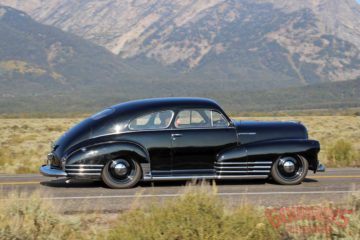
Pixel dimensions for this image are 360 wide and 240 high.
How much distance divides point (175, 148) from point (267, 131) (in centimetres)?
168

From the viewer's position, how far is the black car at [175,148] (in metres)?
11.3

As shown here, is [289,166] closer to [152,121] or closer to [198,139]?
[198,139]

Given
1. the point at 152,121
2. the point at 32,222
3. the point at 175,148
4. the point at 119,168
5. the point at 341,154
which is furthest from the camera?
the point at 341,154

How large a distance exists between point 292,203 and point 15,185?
518 centimetres

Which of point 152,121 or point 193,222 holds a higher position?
point 152,121

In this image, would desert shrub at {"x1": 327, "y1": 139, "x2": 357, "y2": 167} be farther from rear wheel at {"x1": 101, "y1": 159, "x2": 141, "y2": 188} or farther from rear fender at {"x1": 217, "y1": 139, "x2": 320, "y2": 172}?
rear wheel at {"x1": 101, "y1": 159, "x2": 141, "y2": 188}

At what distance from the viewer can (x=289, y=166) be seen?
1197cm

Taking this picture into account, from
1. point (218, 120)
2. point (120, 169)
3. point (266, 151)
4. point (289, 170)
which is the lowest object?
point (289, 170)

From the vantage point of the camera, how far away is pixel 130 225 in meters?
6.40

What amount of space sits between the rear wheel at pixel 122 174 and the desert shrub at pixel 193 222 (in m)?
4.42

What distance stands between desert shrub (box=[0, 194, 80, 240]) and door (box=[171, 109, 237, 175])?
4263 mm

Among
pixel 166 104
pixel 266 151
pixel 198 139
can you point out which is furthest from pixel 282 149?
pixel 166 104

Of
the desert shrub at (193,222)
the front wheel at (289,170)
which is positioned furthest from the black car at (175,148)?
the desert shrub at (193,222)

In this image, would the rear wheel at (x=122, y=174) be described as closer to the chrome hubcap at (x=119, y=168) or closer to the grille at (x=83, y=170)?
the chrome hubcap at (x=119, y=168)
